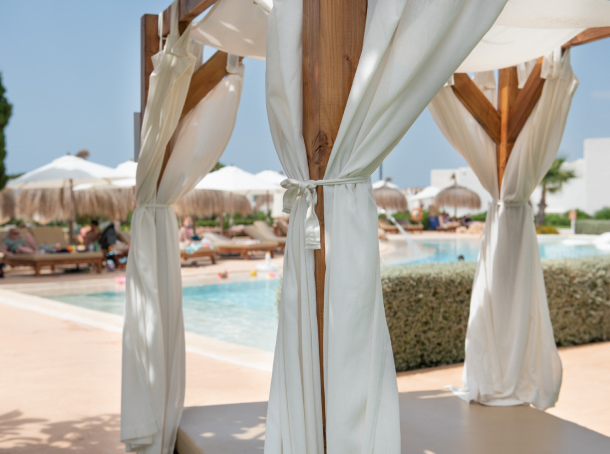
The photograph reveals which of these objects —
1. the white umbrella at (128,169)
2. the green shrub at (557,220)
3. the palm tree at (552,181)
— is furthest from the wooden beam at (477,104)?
the palm tree at (552,181)

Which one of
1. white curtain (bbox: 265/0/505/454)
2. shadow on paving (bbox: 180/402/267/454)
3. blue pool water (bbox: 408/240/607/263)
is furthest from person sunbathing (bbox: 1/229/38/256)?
white curtain (bbox: 265/0/505/454)

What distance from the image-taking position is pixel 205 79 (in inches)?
136

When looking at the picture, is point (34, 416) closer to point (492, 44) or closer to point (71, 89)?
point (492, 44)

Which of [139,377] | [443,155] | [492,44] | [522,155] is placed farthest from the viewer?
[443,155]

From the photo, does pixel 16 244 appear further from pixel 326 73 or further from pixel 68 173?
pixel 326 73

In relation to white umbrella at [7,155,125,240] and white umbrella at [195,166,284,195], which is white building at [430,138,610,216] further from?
white umbrella at [7,155,125,240]

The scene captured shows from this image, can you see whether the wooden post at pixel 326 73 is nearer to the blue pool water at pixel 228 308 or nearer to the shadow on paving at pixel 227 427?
the shadow on paving at pixel 227 427

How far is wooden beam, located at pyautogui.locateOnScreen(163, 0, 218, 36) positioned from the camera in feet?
9.19

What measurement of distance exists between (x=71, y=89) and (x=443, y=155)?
209ft

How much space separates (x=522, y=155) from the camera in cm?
359

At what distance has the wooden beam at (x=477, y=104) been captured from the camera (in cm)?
358

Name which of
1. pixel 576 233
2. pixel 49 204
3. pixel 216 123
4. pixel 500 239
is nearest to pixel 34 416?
pixel 216 123

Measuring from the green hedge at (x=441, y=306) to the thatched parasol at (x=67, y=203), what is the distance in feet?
42.8

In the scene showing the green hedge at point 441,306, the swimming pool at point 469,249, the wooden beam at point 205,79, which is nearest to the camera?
the wooden beam at point 205,79
